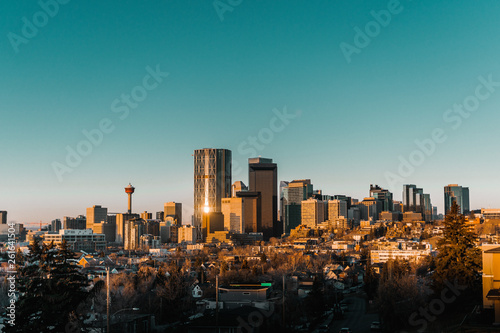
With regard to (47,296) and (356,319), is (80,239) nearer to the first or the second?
(356,319)

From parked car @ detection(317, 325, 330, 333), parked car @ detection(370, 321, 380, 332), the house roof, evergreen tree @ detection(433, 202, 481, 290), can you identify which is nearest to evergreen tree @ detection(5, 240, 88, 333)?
parked car @ detection(317, 325, 330, 333)

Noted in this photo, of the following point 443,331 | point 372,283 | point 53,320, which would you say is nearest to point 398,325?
point 443,331

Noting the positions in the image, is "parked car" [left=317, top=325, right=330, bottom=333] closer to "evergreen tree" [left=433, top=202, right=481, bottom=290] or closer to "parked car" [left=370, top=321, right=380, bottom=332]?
"parked car" [left=370, top=321, right=380, bottom=332]

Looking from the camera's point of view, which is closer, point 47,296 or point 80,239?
point 47,296

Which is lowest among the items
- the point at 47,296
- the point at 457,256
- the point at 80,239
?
the point at 80,239

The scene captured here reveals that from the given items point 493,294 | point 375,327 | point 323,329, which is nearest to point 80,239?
point 323,329

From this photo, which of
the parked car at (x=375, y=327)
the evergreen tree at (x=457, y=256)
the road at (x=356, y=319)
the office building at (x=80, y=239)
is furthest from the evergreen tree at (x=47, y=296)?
the office building at (x=80, y=239)

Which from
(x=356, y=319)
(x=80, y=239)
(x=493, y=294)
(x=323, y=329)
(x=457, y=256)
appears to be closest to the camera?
(x=493, y=294)
